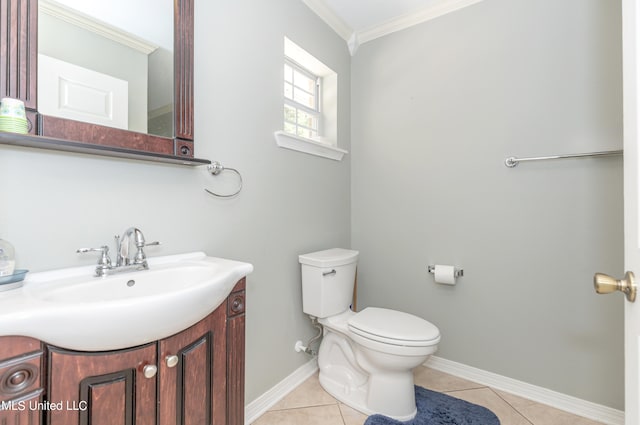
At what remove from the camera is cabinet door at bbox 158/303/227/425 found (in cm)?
81

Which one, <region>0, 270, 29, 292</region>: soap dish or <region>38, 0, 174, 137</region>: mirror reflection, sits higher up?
<region>38, 0, 174, 137</region>: mirror reflection

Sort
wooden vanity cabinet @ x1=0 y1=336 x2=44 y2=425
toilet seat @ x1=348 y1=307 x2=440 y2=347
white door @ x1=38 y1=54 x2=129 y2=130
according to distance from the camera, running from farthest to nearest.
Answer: toilet seat @ x1=348 y1=307 x2=440 y2=347, white door @ x1=38 y1=54 x2=129 y2=130, wooden vanity cabinet @ x1=0 y1=336 x2=44 y2=425

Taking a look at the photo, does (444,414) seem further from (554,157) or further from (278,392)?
(554,157)

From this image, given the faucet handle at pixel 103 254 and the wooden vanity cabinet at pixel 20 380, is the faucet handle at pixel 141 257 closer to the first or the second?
the faucet handle at pixel 103 254

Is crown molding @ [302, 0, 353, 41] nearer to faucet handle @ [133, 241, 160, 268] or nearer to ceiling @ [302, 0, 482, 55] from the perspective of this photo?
ceiling @ [302, 0, 482, 55]

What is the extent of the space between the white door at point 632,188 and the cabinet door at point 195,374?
103 cm

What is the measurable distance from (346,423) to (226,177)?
133 centimetres

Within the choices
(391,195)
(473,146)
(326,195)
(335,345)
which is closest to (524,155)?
(473,146)

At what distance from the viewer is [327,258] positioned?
5.68 ft

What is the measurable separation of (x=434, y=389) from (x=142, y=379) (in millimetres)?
1626

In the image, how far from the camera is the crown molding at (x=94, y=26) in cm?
89

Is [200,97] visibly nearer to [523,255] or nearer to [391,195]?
[391,195]

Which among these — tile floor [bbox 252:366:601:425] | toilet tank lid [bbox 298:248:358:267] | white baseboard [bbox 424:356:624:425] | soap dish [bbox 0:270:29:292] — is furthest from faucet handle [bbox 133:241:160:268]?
white baseboard [bbox 424:356:624:425]

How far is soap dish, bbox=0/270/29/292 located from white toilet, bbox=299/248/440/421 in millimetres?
1183
